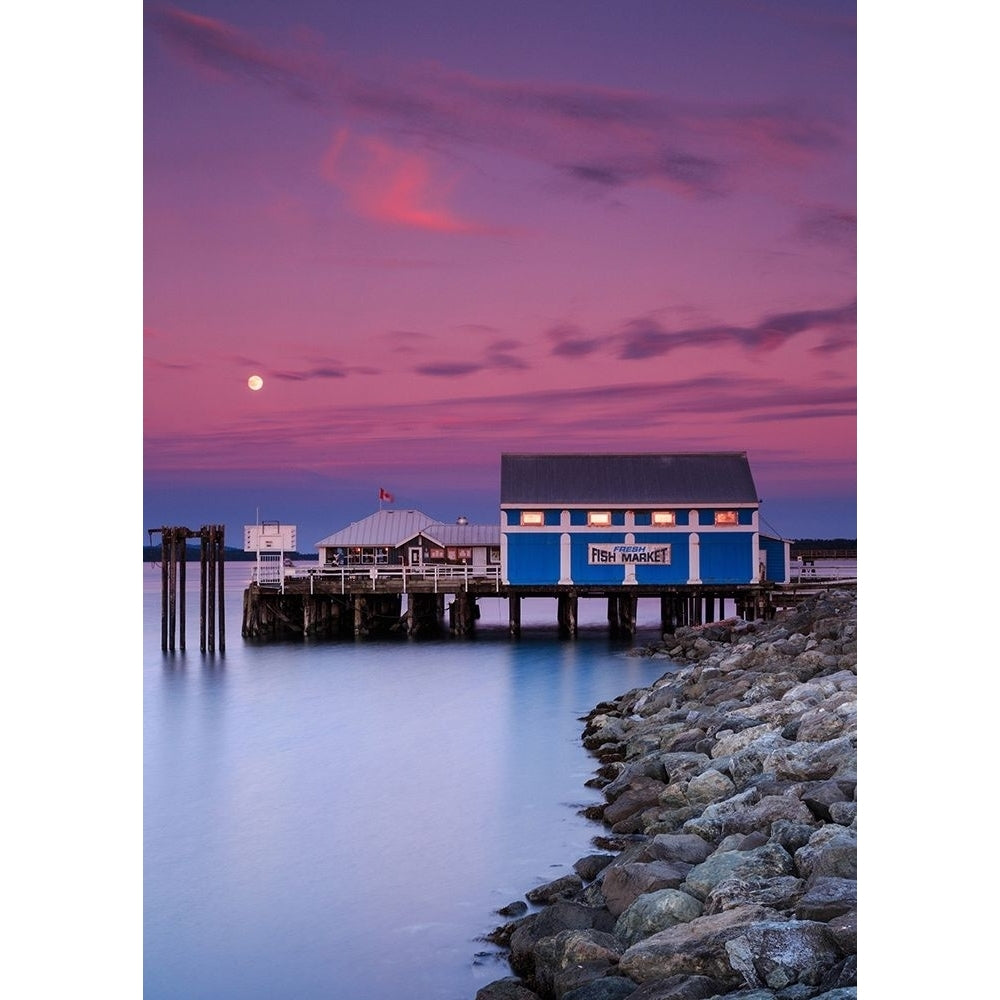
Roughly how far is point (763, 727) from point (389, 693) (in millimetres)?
10653

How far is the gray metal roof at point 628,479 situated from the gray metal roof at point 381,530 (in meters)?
5.31

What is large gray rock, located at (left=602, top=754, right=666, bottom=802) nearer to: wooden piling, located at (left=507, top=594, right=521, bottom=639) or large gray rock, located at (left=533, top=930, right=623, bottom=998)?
large gray rock, located at (left=533, top=930, right=623, bottom=998)

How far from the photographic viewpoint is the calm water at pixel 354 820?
6.56m

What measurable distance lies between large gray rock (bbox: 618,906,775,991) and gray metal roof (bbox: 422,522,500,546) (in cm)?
2679

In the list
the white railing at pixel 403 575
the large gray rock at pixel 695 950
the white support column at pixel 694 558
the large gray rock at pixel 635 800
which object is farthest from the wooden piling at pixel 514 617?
the large gray rock at pixel 695 950

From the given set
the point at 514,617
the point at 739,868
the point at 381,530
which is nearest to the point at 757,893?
the point at 739,868

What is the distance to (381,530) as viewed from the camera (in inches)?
1302

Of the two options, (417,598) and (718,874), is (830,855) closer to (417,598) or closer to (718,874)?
(718,874)

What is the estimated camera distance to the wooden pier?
2741 cm

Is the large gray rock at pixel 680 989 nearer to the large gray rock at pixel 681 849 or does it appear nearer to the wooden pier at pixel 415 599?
the large gray rock at pixel 681 849

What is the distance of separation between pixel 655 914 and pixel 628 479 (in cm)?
2283
